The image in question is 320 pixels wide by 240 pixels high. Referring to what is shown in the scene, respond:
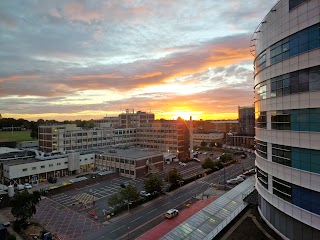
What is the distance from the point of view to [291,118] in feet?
86.0

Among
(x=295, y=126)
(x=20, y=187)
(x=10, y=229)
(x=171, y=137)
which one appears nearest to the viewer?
(x=295, y=126)

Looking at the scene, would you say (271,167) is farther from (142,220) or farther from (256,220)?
(142,220)

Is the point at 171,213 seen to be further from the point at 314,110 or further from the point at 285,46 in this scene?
the point at 285,46

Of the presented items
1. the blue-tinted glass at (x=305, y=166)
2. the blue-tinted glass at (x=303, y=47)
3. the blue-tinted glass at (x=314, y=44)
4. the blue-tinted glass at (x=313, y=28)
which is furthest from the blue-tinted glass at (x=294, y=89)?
the blue-tinted glass at (x=305, y=166)

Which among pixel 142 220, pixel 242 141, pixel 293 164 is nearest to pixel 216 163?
pixel 142 220

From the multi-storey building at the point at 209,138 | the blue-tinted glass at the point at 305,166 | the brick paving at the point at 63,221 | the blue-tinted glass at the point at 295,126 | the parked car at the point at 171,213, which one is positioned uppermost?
the blue-tinted glass at the point at 295,126

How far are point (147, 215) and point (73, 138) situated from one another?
64.1 meters

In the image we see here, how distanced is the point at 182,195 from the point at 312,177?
36244 millimetres

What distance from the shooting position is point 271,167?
30.0 metres

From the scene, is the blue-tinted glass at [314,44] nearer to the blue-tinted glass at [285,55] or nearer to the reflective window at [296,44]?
the reflective window at [296,44]

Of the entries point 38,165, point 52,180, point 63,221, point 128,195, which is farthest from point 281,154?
point 38,165

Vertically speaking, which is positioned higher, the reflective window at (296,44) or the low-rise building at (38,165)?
the reflective window at (296,44)

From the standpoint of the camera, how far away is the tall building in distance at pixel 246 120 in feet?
486

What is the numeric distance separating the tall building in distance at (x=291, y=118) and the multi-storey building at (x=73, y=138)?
82.0m
